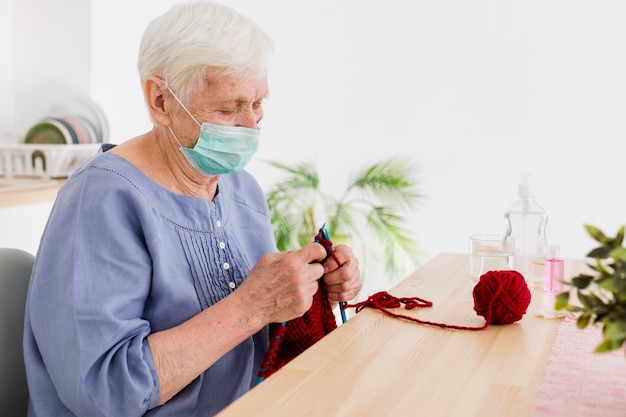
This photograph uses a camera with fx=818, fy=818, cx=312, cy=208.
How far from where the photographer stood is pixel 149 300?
4.98ft

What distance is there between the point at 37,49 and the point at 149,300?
2.30 m

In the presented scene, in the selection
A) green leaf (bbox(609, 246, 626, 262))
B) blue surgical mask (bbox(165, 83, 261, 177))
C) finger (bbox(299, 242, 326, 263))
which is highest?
blue surgical mask (bbox(165, 83, 261, 177))

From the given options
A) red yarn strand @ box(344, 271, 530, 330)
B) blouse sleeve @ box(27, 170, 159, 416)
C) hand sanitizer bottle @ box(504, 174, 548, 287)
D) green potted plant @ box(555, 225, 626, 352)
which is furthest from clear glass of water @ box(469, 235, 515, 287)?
green potted plant @ box(555, 225, 626, 352)

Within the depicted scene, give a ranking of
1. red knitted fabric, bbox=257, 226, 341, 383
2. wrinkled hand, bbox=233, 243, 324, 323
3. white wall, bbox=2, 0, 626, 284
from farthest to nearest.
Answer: white wall, bbox=2, 0, 626, 284 < red knitted fabric, bbox=257, 226, 341, 383 < wrinkled hand, bbox=233, 243, 324, 323

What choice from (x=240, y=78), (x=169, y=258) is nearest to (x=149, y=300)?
(x=169, y=258)

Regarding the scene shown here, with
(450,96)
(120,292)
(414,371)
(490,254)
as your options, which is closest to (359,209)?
(450,96)

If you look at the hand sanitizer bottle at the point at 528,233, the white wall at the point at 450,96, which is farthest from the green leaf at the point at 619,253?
the white wall at the point at 450,96

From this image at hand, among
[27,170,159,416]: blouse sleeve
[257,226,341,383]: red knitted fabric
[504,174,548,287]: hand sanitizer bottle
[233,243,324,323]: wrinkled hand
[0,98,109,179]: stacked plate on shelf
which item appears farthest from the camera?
[0,98,109,179]: stacked plate on shelf

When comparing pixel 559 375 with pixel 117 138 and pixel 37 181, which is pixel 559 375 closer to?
pixel 37 181

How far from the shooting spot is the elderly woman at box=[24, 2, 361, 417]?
1390 mm

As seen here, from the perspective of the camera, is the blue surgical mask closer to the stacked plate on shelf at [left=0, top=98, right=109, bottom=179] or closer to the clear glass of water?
the clear glass of water

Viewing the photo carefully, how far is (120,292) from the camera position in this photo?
1420 mm

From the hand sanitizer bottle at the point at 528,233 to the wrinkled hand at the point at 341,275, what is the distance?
0.42m

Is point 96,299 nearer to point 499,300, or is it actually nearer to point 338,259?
point 338,259
